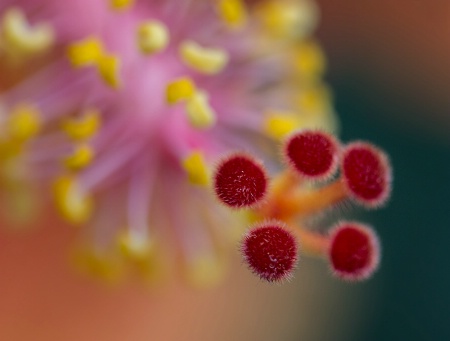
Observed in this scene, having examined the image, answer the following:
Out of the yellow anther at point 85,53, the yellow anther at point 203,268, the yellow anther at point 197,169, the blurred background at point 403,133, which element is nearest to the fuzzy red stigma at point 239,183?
the yellow anther at point 197,169

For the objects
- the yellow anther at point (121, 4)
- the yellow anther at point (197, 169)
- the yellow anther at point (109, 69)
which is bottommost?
the yellow anther at point (197, 169)

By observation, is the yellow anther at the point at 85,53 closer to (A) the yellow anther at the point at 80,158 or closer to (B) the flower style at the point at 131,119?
(B) the flower style at the point at 131,119

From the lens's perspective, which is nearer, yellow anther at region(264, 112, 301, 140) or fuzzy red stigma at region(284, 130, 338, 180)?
fuzzy red stigma at region(284, 130, 338, 180)

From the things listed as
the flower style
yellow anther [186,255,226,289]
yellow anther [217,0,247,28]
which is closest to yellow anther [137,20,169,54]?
the flower style

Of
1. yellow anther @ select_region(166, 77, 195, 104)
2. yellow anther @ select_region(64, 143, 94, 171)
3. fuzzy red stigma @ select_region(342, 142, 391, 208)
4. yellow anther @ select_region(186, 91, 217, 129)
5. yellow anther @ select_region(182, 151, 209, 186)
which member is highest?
yellow anther @ select_region(166, 77, 195, 104)

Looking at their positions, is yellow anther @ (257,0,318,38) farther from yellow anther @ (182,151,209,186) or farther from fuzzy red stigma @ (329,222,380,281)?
fuzzy red stigma @ (329,222,380,281)

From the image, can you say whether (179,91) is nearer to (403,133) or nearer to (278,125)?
(278,125)
